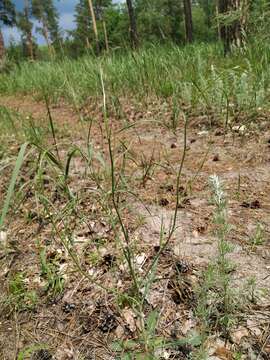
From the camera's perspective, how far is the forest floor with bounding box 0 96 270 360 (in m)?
1.07

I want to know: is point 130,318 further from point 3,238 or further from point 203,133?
point 203,133

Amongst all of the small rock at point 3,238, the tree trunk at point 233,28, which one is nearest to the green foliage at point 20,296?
the small rock at point 3,238

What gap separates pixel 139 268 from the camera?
1335 mm

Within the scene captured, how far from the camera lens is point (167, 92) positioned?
3.55 metres

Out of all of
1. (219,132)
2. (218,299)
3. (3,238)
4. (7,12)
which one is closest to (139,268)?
(218,299)

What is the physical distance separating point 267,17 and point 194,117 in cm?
123

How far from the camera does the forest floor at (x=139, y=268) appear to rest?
107 cm

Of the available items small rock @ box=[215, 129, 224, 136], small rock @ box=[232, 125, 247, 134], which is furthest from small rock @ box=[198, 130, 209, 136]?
small rock @ box=[232, 125, 247, 134]

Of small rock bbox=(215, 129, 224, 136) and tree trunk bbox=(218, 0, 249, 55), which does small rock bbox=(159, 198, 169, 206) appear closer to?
small rock bbox=(215, 129, 224, 136)

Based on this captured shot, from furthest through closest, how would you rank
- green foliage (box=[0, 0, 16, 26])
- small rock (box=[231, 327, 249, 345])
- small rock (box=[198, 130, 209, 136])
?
green foliage (box=[0, 0, 16, 26]), small rock (box=[198, 130, 209, 136]), small rock (box=[231, 327, 249, 345])

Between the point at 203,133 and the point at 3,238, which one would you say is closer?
the point at 3,238

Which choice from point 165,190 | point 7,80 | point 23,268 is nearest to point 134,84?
point 165,190

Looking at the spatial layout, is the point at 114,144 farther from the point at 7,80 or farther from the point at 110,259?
the point at 7,80

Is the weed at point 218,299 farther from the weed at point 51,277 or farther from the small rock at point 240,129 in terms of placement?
the small rock at point 240,129
